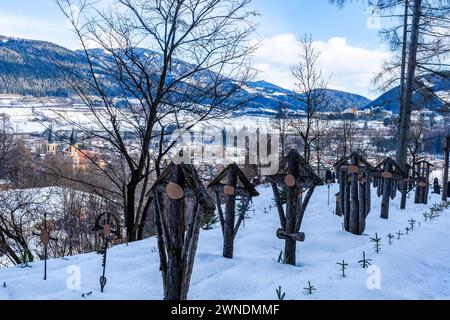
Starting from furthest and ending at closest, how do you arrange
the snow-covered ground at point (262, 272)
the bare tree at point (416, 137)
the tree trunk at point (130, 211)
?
1. the bare tree at point (416, 137)
2. the tree trunk at point (130, 211)
3. the snow-covered ground at point (262, 272)

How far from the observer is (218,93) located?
6934mm

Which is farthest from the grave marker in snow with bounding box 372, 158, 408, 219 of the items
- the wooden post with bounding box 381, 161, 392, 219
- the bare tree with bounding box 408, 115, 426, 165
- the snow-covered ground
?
the bare tree with bounding box 408, 115, 426, 165

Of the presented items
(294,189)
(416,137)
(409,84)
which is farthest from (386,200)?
(416,137)

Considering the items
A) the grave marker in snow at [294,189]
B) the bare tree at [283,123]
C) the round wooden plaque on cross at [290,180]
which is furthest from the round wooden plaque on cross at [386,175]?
the bare tree at [283,123]

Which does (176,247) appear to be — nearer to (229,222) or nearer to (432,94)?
(229,222)

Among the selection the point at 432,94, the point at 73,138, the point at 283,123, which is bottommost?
the point at 73,138

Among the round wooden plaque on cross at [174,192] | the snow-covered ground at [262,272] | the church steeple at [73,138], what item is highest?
the church steeple at [73,138]

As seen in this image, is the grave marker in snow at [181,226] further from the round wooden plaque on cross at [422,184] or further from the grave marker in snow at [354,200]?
the round wooden plaque on cross at [422,184]

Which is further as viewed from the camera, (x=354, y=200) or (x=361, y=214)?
(x=354, y=200)

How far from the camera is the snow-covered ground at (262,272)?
357 centimetres

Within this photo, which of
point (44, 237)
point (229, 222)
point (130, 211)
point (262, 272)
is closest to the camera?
point (262, 272)

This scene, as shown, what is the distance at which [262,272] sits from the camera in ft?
14.5
